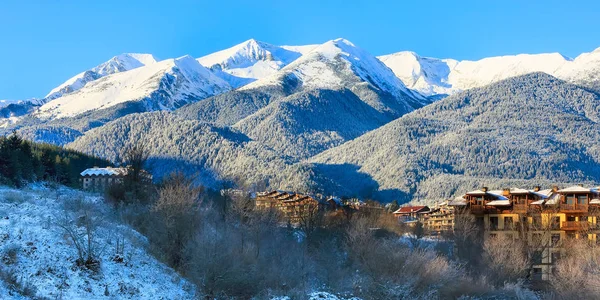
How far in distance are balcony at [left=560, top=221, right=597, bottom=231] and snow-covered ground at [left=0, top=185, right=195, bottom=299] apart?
164 feet

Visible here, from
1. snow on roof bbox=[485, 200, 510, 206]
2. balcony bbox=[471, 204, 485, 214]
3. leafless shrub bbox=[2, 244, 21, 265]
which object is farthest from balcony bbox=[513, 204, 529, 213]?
leafless shrub bbox=[2, 244, 21, 265]

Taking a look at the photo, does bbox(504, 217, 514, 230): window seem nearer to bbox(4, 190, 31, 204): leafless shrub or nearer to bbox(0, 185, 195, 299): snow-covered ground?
bbox(0, 185, 195, 299): snow-covered ground

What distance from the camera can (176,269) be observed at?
59.0m

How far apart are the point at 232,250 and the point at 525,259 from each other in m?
35.8

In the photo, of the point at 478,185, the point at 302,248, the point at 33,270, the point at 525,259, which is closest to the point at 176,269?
the point at 33,270

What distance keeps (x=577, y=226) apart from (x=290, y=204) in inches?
2155

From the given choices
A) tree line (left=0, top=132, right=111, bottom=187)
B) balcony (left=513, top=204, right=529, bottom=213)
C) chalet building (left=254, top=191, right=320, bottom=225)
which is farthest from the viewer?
chalet building (left=254, top=191, right=320, bottom=225)

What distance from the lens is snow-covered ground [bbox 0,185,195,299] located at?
47.2 m

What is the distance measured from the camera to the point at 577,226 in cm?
8738

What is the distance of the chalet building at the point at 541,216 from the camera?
279 feet

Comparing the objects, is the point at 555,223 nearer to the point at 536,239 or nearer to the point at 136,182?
the point at 536,239

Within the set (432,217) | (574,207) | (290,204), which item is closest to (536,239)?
(574,207)

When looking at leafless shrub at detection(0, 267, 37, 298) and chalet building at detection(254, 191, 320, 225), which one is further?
chalet building at detection(254, 191, 320, 225)

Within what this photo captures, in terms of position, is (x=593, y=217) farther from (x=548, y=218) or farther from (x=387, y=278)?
(x=387, y=278)
